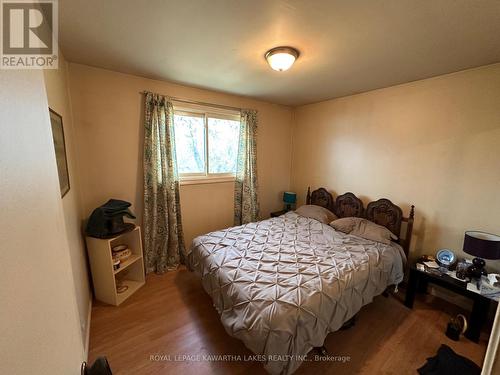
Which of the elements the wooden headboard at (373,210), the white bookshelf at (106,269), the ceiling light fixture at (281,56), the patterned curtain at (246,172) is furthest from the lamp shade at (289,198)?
the white bookshelf at (106,269)

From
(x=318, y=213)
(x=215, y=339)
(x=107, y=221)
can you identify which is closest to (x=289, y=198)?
(x=318, y=213)

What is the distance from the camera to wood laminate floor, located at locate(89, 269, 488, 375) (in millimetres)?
1598

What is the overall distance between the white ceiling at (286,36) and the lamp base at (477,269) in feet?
6.27

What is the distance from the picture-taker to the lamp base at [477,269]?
1979 mm

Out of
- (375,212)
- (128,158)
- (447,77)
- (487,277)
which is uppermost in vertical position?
(447,77)

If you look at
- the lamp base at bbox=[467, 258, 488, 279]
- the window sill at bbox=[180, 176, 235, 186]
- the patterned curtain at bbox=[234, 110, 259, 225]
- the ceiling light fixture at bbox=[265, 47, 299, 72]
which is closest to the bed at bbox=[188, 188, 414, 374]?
the lamp base at bbox=[467, 258, 488, 279]

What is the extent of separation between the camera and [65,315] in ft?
→ 2.28

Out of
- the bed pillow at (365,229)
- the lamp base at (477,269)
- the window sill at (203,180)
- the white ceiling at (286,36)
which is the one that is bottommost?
the lamp base at (477,269)

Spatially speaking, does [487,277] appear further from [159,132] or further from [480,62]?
[159,132]

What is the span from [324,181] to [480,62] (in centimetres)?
217

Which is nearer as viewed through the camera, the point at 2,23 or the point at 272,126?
the point at 2,23

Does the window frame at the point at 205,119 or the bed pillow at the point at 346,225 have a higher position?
the window frame at the point at 205,119

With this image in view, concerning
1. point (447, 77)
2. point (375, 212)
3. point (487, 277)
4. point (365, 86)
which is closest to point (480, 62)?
point (447, 77)

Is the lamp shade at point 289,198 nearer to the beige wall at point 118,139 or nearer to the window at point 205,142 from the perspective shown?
the window at point 205,142
